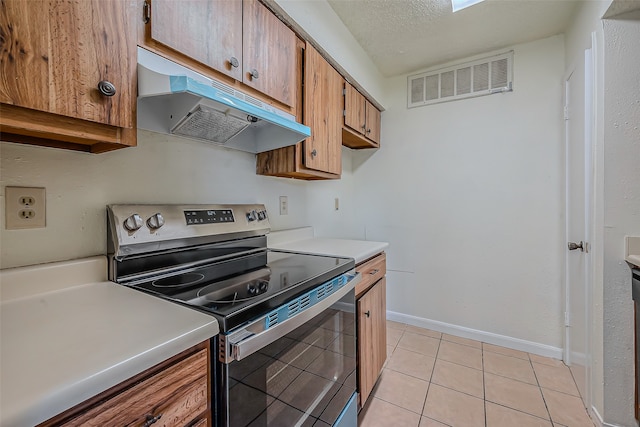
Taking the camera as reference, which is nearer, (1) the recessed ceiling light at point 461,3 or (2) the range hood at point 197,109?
(2) the range hood at point 197,109

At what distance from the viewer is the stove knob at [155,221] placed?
1.04 meters

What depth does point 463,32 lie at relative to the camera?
1974 millimetres

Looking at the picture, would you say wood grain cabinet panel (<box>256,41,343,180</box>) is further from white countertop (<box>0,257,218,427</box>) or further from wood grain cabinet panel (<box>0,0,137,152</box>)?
white countertop (<box>0,257,218,427</box>)

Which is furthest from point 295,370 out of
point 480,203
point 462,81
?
point 462,81

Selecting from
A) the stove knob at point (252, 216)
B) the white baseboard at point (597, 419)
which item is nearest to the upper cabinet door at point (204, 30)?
the stove knob at point (252, 216)

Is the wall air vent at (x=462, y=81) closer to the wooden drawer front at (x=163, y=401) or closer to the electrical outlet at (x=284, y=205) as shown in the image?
the electrical outlet at (x=284, y=205)

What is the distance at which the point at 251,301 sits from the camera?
773 mm

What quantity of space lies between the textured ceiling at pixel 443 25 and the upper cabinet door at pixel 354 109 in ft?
1.22

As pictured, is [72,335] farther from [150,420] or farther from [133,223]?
[133,223]

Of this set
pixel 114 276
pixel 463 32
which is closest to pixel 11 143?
pixel 114 276

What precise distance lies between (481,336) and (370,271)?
144 centimetres

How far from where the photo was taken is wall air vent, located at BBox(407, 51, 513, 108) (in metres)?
2.20

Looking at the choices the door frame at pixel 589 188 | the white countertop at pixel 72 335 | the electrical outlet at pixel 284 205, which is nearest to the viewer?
the white countertop at pixel 72 335

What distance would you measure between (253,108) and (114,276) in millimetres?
756
